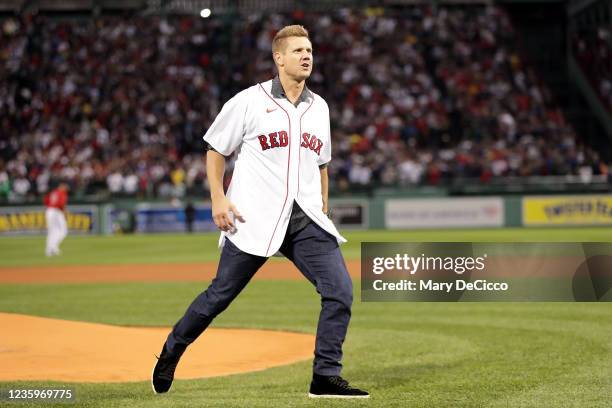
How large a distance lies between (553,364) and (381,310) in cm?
543

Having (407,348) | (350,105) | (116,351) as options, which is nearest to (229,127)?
(116,351)

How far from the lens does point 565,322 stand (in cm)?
1158

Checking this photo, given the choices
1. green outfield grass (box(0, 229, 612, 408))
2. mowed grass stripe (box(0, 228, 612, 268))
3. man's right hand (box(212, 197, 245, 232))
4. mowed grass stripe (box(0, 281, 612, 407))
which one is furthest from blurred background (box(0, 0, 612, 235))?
man's right hand (box(212, 197, 245, 232))

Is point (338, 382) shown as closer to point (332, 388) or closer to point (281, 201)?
point (332, 388)

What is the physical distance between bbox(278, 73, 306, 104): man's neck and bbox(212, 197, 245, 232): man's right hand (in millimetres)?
793

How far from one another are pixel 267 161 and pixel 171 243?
24461 millimetres

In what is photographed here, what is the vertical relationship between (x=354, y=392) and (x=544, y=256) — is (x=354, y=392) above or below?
below

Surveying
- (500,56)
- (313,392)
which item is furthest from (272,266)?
(500,56)

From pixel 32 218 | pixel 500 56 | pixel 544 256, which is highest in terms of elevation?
pixel 500 56

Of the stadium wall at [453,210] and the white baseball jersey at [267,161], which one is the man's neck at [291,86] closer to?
the white baseball jersey at [267,161]

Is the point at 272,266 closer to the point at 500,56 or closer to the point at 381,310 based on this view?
the point at 381,310

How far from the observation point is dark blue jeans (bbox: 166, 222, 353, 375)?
6305mm

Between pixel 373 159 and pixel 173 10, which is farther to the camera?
pixel 173 10

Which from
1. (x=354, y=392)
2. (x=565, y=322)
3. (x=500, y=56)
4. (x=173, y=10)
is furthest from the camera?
(x=173, y=10)
